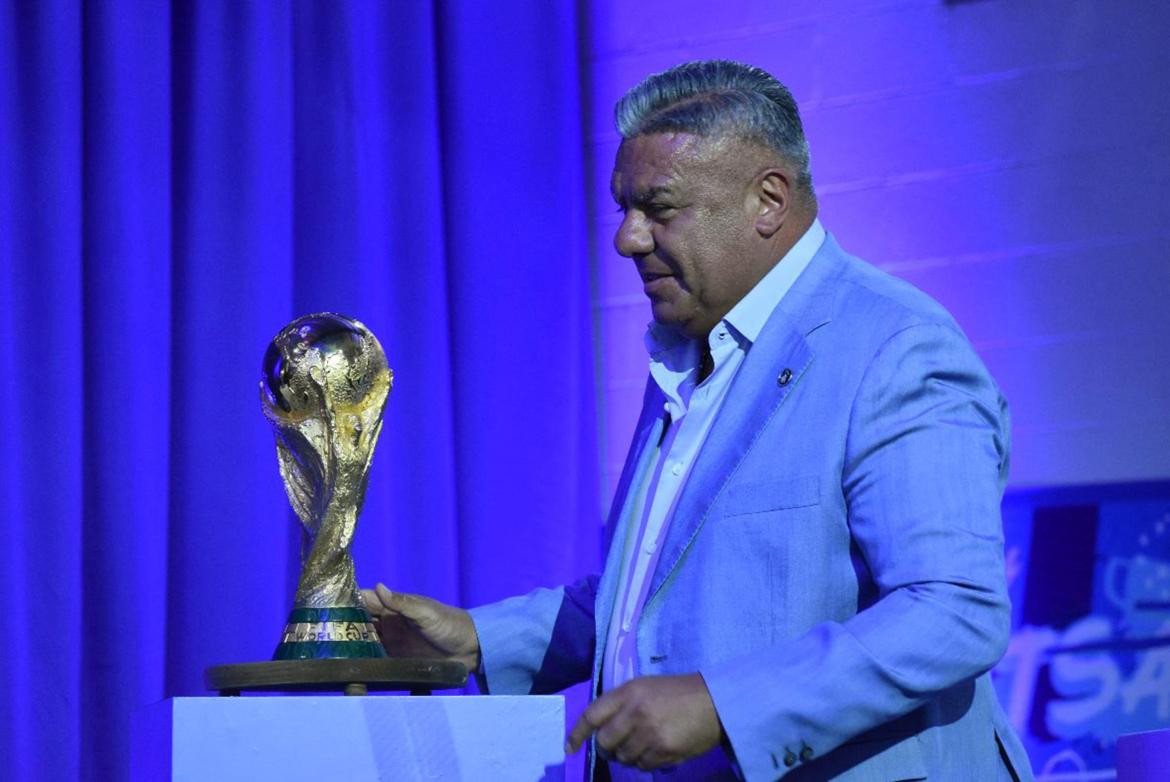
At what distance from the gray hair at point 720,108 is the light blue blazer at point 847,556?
0.16 metres

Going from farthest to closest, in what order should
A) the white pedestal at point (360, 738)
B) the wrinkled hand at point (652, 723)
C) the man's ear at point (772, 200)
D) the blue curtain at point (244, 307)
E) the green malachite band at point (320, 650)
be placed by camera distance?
the blue curtain at point (244, 307) < the man's ear at point (772, 200) < the green malachite band at point (320, 650) < the white pedestal at point (360, 738) < the wrinkled hand at point (652, 723)

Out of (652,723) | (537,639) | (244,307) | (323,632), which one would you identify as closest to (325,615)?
(323,632)

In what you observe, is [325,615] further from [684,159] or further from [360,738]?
[684,159]

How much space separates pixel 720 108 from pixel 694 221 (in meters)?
0.11

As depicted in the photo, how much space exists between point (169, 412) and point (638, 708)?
3.95 ft

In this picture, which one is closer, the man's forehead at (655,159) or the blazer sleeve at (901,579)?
the blazer sleeve at (901,579)

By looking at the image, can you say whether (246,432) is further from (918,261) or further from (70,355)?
→ (918,261)

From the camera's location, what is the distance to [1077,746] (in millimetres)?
2223

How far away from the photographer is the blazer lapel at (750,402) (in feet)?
4.59

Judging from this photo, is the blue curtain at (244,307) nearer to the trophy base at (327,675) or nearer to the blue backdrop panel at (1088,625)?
the blue backdrop panel at (1088,625)

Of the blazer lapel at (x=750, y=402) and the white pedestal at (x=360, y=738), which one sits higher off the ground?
the blazer lapel at (x=750, y=402)

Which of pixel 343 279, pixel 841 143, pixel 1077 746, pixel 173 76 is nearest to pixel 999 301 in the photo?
pixel 841 143

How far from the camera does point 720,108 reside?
157 centimetres

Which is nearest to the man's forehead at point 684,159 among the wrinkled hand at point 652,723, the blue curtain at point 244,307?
the wrinkled hand at point 652,723
